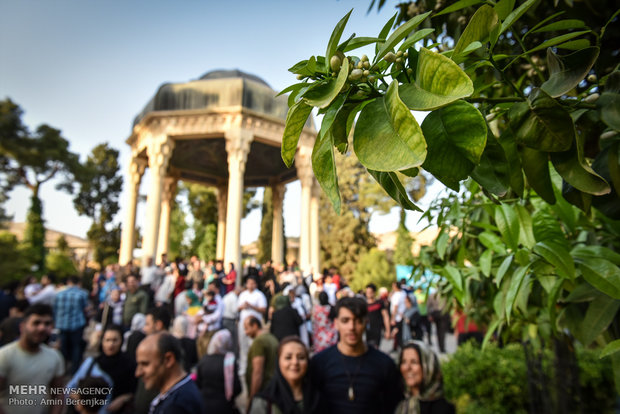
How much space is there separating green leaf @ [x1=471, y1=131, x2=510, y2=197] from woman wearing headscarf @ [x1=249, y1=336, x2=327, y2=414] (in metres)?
2.58

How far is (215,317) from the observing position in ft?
23.5

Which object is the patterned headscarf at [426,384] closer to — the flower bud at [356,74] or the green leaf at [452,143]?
the green leaf at [452,143]

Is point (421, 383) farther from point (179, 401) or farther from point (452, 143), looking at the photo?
point (452, 143)

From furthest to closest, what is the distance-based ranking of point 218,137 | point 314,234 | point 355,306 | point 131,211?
point 314,234 → point 131,211 → point 218,137 → point 355,306

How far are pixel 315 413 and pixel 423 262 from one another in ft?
4.57

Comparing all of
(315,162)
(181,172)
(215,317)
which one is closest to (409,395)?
(315,162)

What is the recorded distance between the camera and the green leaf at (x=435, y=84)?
489 mm

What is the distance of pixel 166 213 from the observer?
18.5 m

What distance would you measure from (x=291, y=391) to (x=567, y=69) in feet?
9.28

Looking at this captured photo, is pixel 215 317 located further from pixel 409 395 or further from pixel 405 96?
pixel 405 96

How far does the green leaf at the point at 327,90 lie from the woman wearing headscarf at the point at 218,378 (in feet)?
13.4

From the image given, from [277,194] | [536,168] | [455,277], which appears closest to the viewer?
[536,168]

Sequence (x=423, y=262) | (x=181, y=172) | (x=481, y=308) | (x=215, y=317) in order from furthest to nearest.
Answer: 1. (x=181, y=172)
2. (x=215, y=317)
3. (x=481, y=308)
4. (x=423, y=262)

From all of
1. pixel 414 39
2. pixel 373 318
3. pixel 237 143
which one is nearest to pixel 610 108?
pixel 414 39
